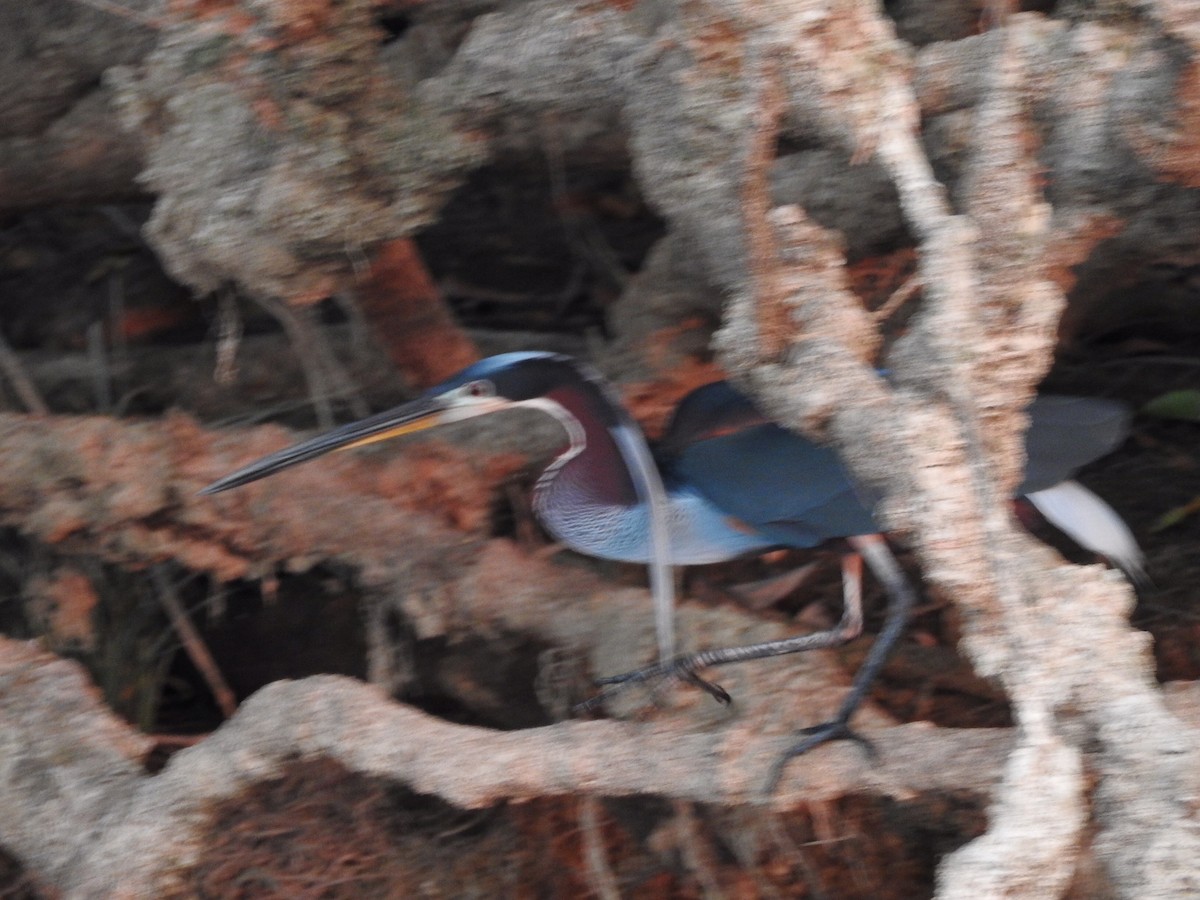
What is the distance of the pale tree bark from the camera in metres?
1.32

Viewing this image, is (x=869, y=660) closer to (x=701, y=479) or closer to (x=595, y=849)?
(x=701, y=479)

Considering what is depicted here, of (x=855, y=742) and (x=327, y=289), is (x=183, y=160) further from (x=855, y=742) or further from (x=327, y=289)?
(x=855, y=742)

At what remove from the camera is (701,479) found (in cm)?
206

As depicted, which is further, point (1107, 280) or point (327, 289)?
point (1107, 280)

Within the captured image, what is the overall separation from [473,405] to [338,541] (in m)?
0.52

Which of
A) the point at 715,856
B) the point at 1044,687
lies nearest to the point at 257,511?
the point at 715,856

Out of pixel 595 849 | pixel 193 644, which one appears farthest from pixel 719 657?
pixel 193 644

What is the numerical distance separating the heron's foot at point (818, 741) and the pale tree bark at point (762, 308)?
15mm

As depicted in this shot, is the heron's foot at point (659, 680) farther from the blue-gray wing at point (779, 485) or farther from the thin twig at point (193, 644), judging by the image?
the thin twig at point (193, 644)

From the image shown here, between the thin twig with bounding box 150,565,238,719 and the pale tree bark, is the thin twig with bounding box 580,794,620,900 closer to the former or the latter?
the pale tree bark

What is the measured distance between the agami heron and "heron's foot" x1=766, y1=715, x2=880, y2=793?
164mm

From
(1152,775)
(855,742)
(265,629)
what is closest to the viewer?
(1152,775)

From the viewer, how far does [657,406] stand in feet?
8.21

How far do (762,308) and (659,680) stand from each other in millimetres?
668
